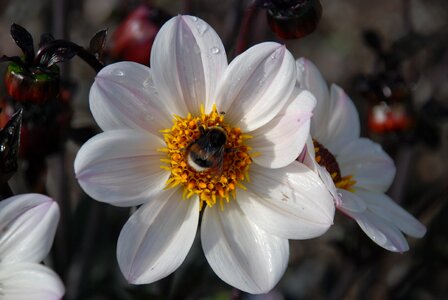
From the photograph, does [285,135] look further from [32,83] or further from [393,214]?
[32,83]

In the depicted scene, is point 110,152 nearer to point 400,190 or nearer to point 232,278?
point 232,278

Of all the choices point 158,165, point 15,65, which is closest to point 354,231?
point 158,165

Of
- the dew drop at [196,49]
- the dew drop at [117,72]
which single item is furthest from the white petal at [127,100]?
the dew drop at [196,49]

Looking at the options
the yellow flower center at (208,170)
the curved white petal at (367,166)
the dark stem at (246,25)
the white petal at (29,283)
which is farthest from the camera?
the curved white petal at (367,166)

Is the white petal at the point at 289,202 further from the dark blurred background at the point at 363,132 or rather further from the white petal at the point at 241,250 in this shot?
the dark blurred background at the point at 363,132

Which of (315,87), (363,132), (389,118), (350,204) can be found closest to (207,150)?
(350,204)
